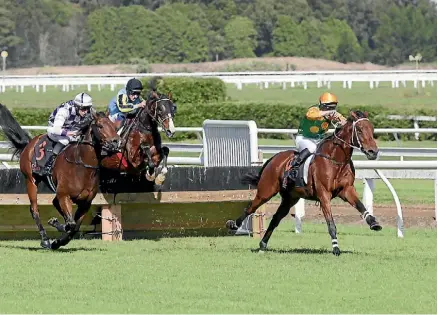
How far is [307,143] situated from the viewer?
12352 mm

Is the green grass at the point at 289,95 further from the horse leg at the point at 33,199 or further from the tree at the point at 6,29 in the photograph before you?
the tree at the point at 6,29

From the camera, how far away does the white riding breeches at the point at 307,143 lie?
40.3 feet

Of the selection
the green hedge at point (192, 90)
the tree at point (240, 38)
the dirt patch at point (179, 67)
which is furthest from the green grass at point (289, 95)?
the tree at point (240, 38)

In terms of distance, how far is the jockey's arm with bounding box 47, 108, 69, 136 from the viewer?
42.0 feet

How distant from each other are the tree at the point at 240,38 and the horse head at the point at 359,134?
67900mm

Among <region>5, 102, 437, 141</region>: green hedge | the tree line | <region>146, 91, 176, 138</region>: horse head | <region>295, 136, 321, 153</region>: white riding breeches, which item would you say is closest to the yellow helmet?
<region>295, 136, 321, 153</region>: white riding breeches

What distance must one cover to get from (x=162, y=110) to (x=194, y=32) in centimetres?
6412

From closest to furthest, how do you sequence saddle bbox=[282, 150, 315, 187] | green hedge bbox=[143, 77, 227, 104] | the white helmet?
1. saddle bbox=[282, 150, 315, 187]
2. the white helmet
3. green hedge bbox=[143, 77, 227, 104]

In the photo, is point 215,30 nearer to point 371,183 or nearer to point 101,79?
point 101,79

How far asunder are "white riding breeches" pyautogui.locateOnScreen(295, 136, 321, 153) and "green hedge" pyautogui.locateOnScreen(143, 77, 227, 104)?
2169 cm

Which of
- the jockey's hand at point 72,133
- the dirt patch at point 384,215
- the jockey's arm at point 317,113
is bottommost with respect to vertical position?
the dirt patch at point 384,215

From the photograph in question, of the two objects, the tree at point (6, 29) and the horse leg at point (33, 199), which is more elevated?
the horse leg at point (33, 199)

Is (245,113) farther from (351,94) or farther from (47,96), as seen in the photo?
(47,96)

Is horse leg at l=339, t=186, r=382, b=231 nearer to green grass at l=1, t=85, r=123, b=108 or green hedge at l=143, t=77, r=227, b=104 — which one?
green hedge at l=143, t=77, r=227, b=104
